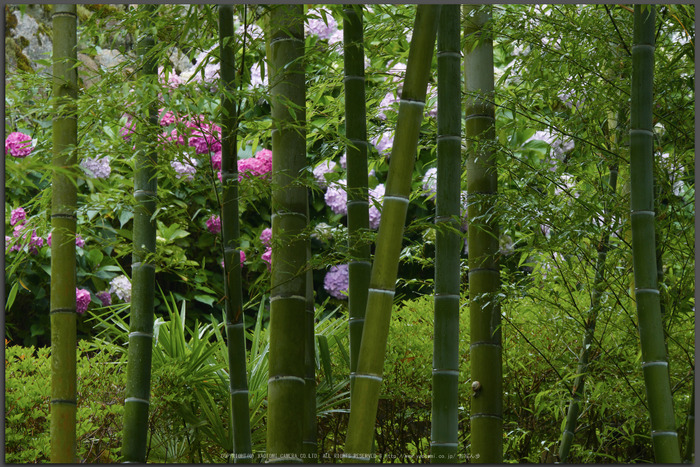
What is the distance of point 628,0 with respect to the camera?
6.07ft


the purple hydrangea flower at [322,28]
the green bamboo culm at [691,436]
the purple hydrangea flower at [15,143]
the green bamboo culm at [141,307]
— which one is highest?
the purple hydrangea flower at [322,28]

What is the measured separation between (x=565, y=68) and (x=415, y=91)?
2.85 ft

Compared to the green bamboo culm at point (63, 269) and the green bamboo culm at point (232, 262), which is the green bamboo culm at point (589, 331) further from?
the green bamboo culm at point (63, 269)

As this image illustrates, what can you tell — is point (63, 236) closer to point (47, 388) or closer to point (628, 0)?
point (47, 388)

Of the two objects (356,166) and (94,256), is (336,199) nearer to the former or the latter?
(94,256)

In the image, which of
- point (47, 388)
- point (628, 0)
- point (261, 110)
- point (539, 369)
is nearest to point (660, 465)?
point (628, 0)

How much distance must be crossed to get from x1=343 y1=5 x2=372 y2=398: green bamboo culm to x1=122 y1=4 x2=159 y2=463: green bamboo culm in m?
0.49

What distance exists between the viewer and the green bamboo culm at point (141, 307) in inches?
74.9

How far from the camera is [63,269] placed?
1.76 meters

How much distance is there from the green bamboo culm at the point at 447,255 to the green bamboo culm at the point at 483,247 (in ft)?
0.87

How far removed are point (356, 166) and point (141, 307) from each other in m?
0.65

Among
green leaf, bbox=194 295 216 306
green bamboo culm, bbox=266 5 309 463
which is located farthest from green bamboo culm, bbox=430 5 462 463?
green leaf, bbox=194 295 216 306

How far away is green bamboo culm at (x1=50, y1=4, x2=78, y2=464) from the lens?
1750mm

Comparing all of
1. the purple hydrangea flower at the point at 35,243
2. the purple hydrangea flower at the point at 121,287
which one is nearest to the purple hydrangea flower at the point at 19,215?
the purple hydrangea flower at the point at 35,243
